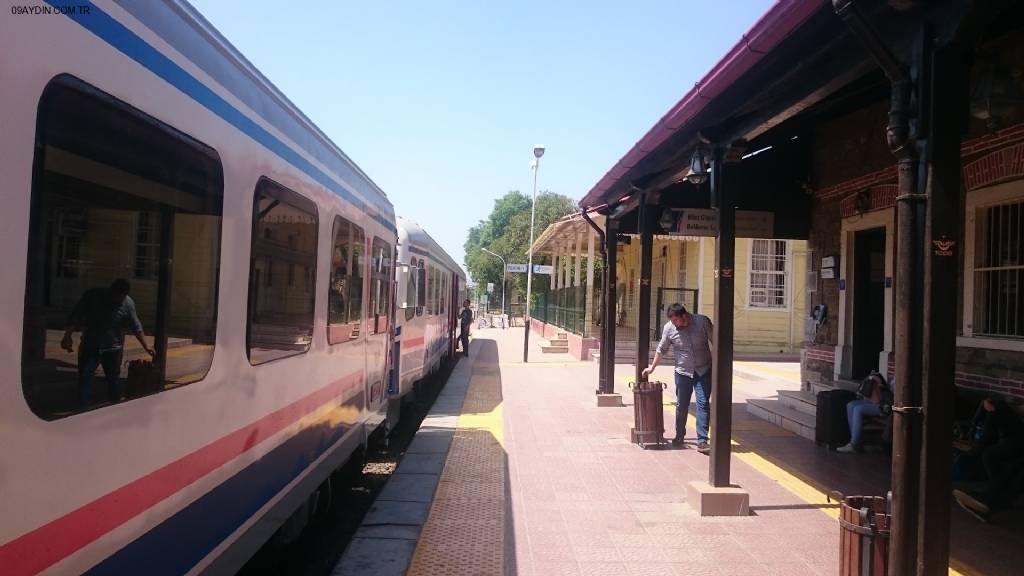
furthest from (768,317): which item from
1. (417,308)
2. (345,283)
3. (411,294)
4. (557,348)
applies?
(345,283)

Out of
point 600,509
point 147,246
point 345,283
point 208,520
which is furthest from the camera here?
point 600,509

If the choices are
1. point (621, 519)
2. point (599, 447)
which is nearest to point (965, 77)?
point (621, 519)

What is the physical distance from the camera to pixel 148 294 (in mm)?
2488

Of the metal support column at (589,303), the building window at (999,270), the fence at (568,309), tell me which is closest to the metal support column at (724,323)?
the building window at (999,270)

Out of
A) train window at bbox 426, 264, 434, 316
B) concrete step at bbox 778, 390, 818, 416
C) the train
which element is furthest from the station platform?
train window at bbox 426, 264, 434, 316

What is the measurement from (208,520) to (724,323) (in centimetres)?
412

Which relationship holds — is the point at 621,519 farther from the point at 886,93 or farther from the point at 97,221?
the point at 886,93

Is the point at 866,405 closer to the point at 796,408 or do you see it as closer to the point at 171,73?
the point at 796,408

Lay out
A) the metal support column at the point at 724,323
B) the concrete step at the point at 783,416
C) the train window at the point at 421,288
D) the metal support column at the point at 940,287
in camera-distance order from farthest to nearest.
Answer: the train window at the point at 421,288 < the concrete step at the point at 783,416 < the metal support column at the point at 724,323 < the metal support column at the point at 940,287

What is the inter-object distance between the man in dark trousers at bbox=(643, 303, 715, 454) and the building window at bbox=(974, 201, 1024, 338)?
252 cm

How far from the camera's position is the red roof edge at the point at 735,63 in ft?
13.2

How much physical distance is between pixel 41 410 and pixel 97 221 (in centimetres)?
60

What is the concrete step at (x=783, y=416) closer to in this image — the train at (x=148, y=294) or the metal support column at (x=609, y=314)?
the metal support column at (x=609, y=314)

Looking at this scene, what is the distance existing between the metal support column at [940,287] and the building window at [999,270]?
4.02 metres
